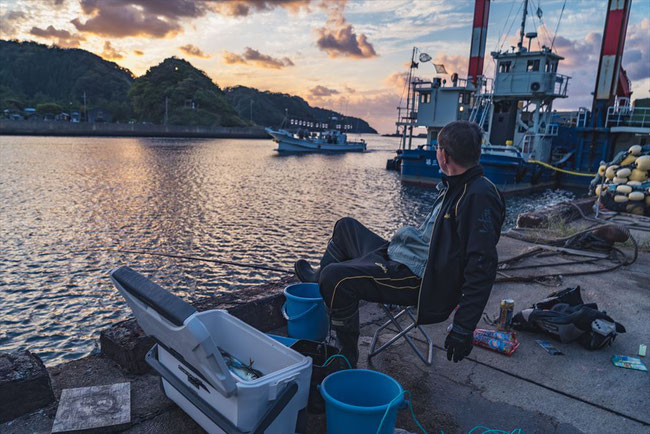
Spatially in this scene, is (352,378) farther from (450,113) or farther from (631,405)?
(450,113)

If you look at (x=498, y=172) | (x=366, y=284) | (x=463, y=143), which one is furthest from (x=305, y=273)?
(x=498, y=172)

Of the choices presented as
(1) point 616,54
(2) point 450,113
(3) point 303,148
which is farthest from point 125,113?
(1) point 616,54

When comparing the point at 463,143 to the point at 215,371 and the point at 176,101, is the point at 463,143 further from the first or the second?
the point at 176,101

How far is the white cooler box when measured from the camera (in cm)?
171

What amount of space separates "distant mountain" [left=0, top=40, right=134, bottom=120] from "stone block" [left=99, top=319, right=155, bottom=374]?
130363 millimetres

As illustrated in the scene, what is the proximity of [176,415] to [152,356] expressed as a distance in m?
0.37

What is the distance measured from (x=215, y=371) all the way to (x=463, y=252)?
148 centimetres

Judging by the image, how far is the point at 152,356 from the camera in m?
2.39

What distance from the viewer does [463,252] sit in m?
2.42

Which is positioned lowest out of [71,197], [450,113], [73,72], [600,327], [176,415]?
[71,197]

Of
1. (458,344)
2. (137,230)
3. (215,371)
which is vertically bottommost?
(137,230)

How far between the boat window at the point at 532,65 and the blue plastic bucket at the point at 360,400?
2694cm

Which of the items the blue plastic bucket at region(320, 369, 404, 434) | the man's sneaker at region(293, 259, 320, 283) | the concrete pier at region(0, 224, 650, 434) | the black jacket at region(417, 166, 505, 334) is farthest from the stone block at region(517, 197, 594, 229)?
the blue plastic bucket at region(320, 369, 404, 434)

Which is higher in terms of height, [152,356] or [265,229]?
[152,356]
